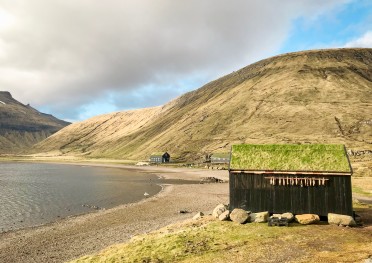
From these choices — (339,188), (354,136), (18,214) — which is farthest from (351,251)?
(354,136)

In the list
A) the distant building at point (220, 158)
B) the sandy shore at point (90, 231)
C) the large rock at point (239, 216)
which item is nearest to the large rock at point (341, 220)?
the large rock at point (239, 216)

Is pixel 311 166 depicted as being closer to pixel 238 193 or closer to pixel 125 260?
pixel 238 193

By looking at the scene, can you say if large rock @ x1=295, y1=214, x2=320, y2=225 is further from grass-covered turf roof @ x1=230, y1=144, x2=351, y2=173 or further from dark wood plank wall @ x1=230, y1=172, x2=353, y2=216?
grass-covered turf roof @ x1=230, y1=144, x2=351, y2=173

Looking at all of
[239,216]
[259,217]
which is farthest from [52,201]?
[259,217]

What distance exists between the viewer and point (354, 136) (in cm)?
16775

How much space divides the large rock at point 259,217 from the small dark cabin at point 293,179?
1869 millimetres

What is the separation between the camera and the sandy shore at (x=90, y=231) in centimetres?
3172

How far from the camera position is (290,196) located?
116ft

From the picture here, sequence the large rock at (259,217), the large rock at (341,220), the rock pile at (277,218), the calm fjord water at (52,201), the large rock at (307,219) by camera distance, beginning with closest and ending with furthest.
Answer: the large rock at (341,220)
the rock pile at (277,218)
the large rock at (307,219)
the large rock at (259,217)
the calm fjord water at (52,201)

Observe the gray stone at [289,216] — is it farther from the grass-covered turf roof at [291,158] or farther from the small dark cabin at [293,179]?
the grass-covered turf roof at [291,158]

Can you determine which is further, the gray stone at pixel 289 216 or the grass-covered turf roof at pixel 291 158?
the grass-covered turf roof at pixel 291 158

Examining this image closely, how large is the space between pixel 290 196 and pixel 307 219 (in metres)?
3.13

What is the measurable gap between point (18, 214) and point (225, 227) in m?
37.7

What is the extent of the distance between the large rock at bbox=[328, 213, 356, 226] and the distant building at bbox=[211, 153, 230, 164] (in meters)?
132
